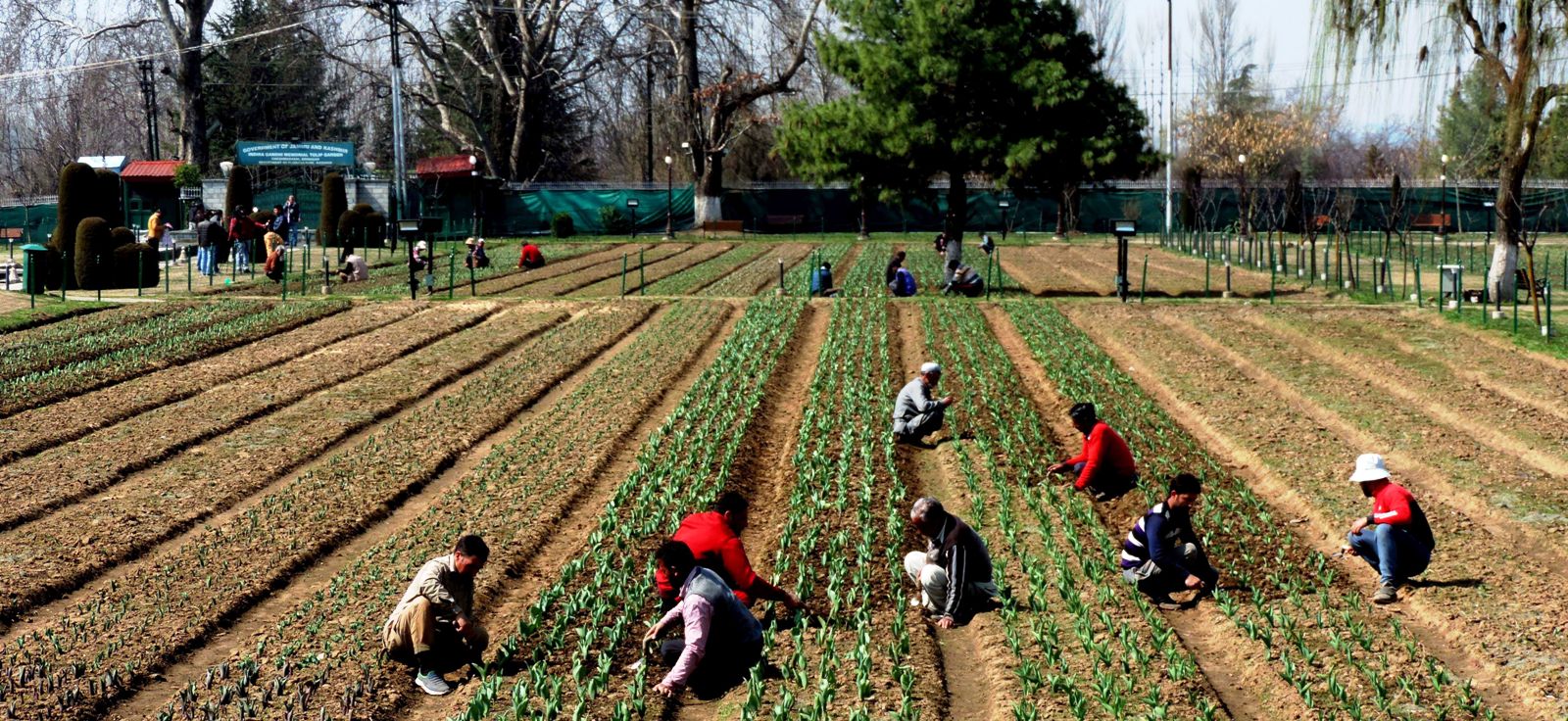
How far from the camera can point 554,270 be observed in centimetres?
4556

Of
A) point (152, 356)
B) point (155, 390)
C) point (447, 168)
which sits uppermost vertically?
point (447, 168)

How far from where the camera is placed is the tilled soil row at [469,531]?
1054 cm

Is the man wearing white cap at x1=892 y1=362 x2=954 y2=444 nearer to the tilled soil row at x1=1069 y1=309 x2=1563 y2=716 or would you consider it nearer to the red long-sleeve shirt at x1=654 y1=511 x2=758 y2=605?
the tilled soil row at x1=1069 y1=309 x2=1563 y2=716

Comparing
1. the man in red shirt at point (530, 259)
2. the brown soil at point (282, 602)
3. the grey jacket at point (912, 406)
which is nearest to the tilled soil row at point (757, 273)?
the man in red shirt at point (530, 259)

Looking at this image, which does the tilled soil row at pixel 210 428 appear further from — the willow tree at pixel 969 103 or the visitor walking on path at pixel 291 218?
the visitor walking on path at pixel 291 218

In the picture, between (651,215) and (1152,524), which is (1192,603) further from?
(651,215)

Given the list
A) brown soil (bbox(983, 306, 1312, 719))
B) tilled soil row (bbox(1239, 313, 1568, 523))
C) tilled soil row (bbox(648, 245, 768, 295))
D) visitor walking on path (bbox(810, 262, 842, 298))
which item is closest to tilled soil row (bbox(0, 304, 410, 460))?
tilled soil row (bbox(648, 245, 768, 295))

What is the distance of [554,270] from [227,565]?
32.1m

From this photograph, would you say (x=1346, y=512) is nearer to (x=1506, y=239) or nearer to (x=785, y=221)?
(x=1506, y=239)

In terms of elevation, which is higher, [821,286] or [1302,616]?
[821,286]

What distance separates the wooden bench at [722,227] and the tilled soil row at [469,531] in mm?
42607

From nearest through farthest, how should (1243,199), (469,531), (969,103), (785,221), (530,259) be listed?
(469,531)
(969,103)
(530,259)
(1243,199)
(785,221)

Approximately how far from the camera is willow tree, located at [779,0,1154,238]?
122ft

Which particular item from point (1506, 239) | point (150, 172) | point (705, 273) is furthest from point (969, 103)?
point (150, 172)
